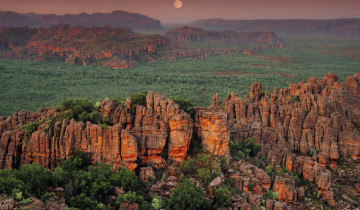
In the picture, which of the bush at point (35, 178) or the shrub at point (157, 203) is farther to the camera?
the shrub at point (157, 203)

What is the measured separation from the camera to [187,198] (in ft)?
82.0

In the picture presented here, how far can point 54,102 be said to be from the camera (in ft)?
266

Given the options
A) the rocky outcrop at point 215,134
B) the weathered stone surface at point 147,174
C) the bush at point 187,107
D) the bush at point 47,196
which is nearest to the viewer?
the bush at point 47,196

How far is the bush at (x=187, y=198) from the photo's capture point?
25.0m

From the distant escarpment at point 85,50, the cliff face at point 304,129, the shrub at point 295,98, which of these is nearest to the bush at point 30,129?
the cliff face at point 304,129

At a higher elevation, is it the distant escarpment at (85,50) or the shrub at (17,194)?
the distant escarpment at (85,50)

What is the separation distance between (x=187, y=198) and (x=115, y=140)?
27.5ft

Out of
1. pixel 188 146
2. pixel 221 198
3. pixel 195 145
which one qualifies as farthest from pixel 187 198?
pixel 195 145

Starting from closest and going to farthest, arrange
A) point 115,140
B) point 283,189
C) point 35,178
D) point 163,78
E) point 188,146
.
Result: point 35,178 → point 115,140 → point 283,189 → point 188,146 → point 163,78

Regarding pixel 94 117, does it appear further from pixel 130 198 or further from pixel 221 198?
pixel 221 198

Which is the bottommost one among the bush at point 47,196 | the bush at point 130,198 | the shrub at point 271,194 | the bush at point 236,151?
the shrub at point 271,194

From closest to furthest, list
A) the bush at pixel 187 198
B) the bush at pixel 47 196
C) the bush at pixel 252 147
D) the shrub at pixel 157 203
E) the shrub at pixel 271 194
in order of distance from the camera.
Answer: the bush at pixel 47 196 < the bush at pixel 187 198 < the shrub at pixel 157 203 < the shrub at pixel 271 194 < the bush at pixel 252 147

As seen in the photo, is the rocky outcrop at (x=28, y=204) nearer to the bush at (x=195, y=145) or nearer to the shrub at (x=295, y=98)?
the bush at (x=195, y=145)

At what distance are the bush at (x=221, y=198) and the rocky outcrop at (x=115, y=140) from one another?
17.7 feet
